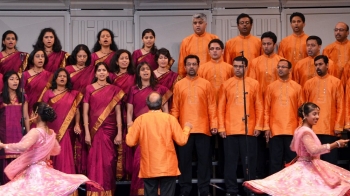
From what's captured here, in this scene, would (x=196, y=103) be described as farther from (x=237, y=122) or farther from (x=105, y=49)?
(x=105, y=49)

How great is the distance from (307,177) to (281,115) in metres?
1.51

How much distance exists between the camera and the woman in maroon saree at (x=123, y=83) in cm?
789

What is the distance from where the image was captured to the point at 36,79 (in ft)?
26.3

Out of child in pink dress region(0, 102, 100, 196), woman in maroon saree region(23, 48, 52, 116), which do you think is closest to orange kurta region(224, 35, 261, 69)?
woman in maroon saree region(23, 48, 52, 116)

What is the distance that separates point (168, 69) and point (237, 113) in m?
1.02

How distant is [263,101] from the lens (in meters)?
8.01

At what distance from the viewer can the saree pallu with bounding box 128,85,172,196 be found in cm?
768

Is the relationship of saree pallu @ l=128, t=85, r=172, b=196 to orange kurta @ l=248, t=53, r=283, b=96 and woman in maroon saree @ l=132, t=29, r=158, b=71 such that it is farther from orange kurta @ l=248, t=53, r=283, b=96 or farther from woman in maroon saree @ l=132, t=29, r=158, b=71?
orange kurta @ l=248, t=53, r=283, b=96

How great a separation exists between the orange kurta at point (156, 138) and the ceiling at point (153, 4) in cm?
323

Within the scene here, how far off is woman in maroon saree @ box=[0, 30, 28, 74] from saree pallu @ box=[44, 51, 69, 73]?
254 millimetres

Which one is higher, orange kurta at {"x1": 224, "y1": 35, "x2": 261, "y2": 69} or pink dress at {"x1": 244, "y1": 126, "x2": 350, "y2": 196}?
orange kurta at {"x1": 224, "y1": 35, "x2": 261, "y2": 69}

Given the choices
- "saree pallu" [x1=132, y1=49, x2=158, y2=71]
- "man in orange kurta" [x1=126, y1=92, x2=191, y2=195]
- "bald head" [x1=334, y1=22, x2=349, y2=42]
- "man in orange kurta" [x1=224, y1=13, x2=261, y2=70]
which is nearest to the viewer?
"man in orange kurta" [x1=126, y1=92, x2=191, y2=195]

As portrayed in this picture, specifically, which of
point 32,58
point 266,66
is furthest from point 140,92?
point 266,66

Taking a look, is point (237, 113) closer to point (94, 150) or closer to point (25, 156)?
point (94, 150)
